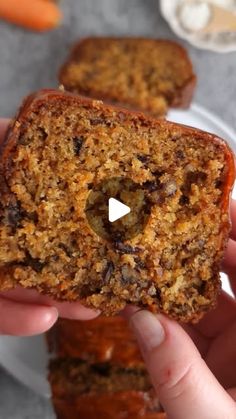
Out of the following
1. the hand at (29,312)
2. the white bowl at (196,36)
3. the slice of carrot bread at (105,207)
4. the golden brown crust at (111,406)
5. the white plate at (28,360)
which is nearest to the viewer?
the slice of carrot bread at (105,207)

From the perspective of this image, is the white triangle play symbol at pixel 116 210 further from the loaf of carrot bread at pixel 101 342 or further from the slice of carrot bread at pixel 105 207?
the loaf of carrot bread at pixel 101 342

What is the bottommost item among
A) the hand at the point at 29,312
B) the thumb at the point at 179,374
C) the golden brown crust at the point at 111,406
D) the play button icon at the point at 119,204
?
the golden brown crust at the point at 111,406

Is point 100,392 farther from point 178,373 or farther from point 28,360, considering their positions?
point 178,373

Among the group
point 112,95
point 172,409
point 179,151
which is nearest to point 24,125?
point 179,151

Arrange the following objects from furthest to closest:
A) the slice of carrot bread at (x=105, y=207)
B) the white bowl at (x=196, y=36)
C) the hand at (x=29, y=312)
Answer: the white bowl at (x=196, y=36), the hand at (x=29, y=312), the slice of carrot bread at (x=105, y=207)

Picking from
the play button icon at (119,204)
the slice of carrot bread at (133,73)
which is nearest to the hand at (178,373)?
the play button icon at (119,204)

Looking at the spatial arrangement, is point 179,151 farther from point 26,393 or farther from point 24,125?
point 26,393
